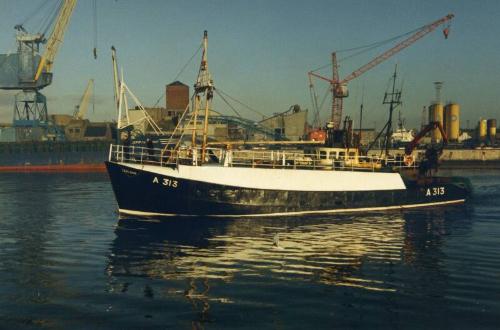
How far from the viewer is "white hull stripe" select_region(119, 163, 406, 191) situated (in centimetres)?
3025

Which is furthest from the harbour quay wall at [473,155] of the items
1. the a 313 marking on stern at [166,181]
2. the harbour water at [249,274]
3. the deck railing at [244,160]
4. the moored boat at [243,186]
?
the a 313 marking on stern at [166,181]

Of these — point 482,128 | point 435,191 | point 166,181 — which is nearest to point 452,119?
point 482,128

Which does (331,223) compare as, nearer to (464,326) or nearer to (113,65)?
(464,326)

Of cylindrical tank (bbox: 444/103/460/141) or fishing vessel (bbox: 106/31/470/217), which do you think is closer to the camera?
fishing vessel (bbox: 106/31/470/217)

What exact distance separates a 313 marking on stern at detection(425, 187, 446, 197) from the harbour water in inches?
321

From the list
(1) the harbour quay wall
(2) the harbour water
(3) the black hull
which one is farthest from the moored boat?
(1) the harbour quay wall

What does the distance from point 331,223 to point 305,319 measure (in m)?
17.8

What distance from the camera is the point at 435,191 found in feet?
132

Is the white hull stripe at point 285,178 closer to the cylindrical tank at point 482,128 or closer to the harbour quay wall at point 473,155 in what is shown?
the harbour quay wall at point 473,155

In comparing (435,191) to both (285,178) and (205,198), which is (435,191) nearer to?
(285,178)

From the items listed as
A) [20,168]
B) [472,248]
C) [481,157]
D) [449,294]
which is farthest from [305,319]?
[481,157]

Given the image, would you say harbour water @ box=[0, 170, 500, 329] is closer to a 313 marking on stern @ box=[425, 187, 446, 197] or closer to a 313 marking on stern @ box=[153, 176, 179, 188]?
a 313 marking on stern @ box=[153, 176, 179, 188]

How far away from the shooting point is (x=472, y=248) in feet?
74.0

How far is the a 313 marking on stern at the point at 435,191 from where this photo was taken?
39.6m
